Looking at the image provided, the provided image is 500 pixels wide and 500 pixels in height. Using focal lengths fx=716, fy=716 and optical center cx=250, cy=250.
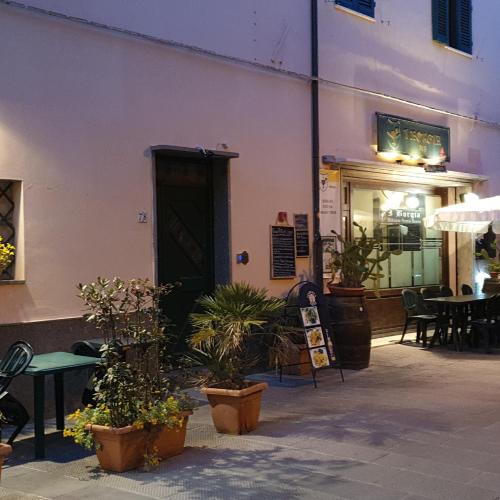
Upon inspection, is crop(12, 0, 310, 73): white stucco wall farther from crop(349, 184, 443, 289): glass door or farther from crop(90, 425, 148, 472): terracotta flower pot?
crop(90, 425, 148, 472): terracotta flower pot

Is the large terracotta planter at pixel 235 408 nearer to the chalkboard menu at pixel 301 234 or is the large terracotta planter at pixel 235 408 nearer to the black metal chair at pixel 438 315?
the chalkboard menu at pixel 301 234

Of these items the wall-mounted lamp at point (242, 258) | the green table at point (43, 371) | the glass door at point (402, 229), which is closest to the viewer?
the green table at point (43, 371)

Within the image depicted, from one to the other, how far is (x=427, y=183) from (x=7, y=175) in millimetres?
8700

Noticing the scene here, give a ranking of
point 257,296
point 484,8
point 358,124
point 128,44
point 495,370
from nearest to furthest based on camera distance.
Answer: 1. point 257,296
2. point 128,44
3. point 495,370
4. point 358,124
5. point 484,8

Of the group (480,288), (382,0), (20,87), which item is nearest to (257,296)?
(20,87)

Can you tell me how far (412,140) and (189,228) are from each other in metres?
5.07

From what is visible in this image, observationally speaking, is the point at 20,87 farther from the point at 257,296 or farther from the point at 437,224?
the point at 437,224

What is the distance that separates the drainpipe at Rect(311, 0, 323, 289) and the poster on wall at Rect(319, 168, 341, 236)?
5.2 inches

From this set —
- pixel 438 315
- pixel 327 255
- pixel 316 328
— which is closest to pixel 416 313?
pixel 438 315

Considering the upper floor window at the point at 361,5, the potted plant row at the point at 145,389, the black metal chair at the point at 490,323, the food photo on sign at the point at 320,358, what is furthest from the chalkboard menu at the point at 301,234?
the potted plant row at the point at 145,389

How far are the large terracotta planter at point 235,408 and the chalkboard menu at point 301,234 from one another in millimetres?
4006

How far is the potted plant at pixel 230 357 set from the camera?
21.0ft

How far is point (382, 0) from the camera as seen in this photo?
12.1 meters

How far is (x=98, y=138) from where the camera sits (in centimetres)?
786
